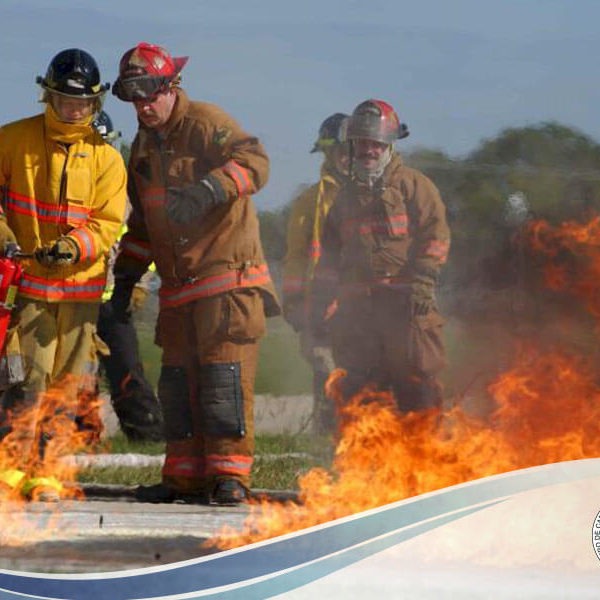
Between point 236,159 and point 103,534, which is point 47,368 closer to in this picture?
point 103,534

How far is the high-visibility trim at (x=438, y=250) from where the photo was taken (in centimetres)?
505

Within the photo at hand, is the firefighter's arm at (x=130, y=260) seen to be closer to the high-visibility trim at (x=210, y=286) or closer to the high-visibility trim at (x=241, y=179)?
the high-visibility trim at (x=210, y=286)

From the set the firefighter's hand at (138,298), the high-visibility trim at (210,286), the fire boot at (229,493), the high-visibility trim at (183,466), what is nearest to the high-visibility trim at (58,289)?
the firefighter's hand at (138,298)

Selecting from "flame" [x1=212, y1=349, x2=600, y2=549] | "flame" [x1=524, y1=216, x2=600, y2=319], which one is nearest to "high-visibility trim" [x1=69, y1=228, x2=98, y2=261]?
"flame" [x1=212, y1=349, x2=600, y2=549]

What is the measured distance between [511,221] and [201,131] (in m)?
0.99

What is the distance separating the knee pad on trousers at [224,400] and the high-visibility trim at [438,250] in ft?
2.33

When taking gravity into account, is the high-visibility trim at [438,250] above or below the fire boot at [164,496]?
above

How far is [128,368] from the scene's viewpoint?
5.48 m

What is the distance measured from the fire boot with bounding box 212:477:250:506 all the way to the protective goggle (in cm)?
118

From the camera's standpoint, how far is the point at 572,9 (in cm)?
486

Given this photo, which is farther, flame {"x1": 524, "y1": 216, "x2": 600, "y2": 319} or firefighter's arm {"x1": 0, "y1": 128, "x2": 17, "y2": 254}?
firefighter's arm {"x1": 0, "y1": 128, "x2": 17, "y2": 254}

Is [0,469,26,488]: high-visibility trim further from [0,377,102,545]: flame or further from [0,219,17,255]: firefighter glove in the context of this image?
[0,219,17,255]: firefighter glove

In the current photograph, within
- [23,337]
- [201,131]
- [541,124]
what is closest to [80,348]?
[23,337]

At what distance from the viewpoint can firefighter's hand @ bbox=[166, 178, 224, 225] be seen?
206 inches
